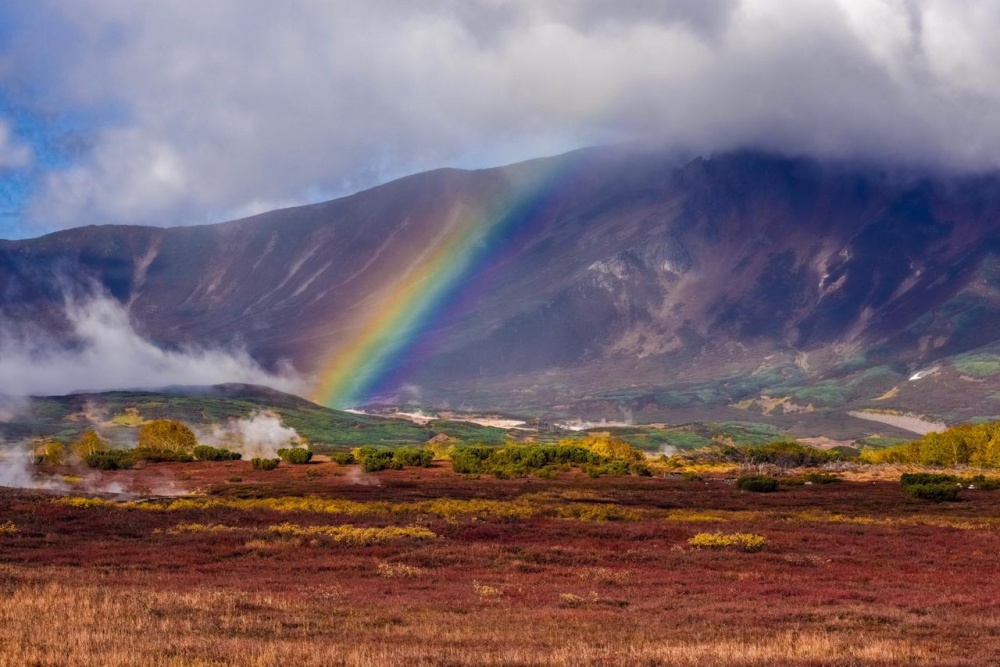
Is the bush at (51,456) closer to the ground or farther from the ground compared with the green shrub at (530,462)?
farther from the ground

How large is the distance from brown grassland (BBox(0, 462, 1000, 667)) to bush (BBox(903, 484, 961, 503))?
4.06 meters

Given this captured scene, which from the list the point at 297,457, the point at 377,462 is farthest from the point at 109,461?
the point at 377,462

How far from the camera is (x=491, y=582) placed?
2845 centimetres

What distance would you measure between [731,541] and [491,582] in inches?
570

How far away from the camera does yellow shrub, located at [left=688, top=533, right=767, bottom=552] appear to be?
124 feet

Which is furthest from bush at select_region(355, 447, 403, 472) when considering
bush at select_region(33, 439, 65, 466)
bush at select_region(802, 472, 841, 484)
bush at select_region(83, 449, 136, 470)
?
bush at select_region(802, 472, 841, 484)

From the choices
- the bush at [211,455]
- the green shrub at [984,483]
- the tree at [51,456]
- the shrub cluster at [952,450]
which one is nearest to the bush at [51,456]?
the tree at [51,456]

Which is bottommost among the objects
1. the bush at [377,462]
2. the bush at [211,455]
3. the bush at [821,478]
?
the bush at [821,478]

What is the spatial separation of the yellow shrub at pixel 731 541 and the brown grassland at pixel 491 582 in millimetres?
154

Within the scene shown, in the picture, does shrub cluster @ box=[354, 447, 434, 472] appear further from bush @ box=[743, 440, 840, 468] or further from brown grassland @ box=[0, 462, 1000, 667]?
bush @ box=[743, 440, 840, 468]

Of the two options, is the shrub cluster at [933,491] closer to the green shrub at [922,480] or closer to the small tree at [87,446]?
the green shrub at [922,480]

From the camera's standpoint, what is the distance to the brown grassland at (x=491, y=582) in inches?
635

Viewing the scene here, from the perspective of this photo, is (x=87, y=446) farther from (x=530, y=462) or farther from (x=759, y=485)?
(x=759, y=485)

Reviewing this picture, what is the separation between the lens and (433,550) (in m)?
35.0
